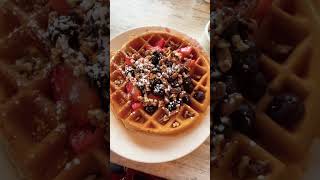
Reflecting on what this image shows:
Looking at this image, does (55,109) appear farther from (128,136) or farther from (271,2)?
(271,2)

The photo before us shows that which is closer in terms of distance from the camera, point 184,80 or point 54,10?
point 184,80

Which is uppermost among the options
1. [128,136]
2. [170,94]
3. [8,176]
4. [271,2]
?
[271,2]

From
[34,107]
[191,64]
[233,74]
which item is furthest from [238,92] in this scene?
[34,107]

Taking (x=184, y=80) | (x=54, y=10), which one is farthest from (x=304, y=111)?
(x=54, y=10)

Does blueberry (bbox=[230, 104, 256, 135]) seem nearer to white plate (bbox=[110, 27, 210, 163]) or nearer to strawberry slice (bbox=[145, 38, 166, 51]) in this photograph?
white plate (bbox=[110, 27, 210, 163])

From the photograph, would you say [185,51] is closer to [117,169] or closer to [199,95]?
[199,95]

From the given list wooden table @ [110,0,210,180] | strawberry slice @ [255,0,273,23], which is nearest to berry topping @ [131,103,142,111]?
wooden table @ [110,0,210,180]
